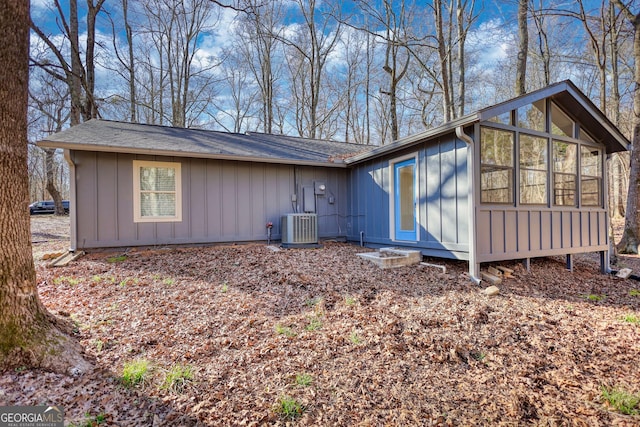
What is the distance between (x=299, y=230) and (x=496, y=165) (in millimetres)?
4094

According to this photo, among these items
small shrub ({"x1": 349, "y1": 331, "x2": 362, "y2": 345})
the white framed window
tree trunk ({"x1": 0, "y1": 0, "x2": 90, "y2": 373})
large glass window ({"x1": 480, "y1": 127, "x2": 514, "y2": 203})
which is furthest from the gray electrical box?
tree trunk ({"x1": 0, "y1": 0, "x2": 90, "y2": 373})

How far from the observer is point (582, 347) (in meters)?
3.08

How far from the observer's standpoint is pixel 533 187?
5.79m

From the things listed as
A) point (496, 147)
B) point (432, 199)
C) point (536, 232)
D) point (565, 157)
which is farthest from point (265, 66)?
point (536, 232)

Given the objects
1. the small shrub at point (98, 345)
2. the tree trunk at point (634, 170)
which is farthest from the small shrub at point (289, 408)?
the tree trunk at point (634, 170)

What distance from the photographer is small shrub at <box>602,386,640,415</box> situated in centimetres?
215

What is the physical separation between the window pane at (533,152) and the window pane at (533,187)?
0.13 m

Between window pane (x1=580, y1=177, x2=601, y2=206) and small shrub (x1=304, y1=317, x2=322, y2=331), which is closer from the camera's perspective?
small shrub (x1=304, y1=317, x2=322, y2=331)

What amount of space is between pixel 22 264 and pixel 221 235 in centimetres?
483

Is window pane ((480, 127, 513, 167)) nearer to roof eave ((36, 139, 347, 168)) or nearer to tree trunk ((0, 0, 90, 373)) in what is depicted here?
roof eave ((36, 139, 347, 168))

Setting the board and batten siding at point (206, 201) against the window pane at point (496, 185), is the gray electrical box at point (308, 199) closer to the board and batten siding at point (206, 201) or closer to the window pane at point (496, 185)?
the board and batten siding at point (206, 201)

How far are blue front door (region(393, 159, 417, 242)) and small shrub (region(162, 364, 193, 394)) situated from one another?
5112 millimetres

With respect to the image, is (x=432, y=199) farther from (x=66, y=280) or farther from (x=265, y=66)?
(x=265, y=66)

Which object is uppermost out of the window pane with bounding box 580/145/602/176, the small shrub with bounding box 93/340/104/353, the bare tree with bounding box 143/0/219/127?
the bare tree with bounding box 143/0/219/127
